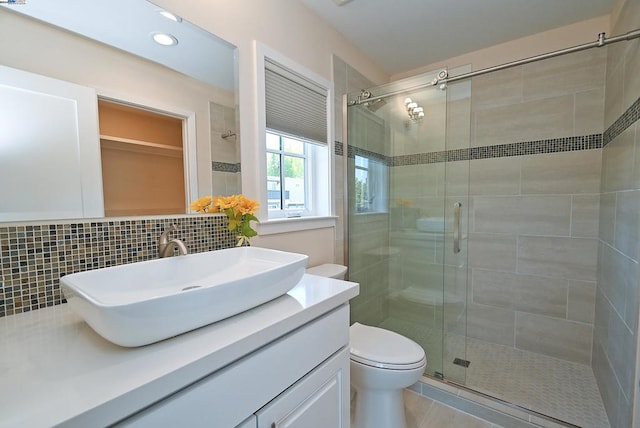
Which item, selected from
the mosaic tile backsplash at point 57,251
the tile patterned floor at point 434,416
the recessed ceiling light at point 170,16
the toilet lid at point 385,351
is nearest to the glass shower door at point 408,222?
the tile patterned floor at point 434,416

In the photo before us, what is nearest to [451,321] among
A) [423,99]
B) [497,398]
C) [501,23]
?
[497,398]

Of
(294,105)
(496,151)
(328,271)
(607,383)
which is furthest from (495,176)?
(294,105)

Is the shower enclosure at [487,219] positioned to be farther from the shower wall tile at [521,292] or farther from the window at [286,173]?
the window at [286,173]

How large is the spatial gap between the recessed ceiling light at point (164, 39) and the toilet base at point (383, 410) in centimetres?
183

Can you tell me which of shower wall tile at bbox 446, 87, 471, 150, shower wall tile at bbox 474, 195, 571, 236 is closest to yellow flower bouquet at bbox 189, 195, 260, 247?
Result: shower wall tile at bbox 446, 87, 471, 150

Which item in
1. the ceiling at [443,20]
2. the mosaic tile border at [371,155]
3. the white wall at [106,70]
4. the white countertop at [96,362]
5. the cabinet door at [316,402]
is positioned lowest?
the cabinet door at [316,402]

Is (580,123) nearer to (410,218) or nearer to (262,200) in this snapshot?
(410,218)

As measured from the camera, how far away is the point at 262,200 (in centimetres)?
145

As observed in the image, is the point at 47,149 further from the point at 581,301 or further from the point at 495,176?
the point at 581,301

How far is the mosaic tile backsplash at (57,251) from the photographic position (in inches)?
29.2

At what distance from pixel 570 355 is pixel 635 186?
1412 mm

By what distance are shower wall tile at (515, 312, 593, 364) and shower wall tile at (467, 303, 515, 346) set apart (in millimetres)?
53

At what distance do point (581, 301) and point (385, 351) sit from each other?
5.40ft

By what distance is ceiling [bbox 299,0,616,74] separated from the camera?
1701 mm
